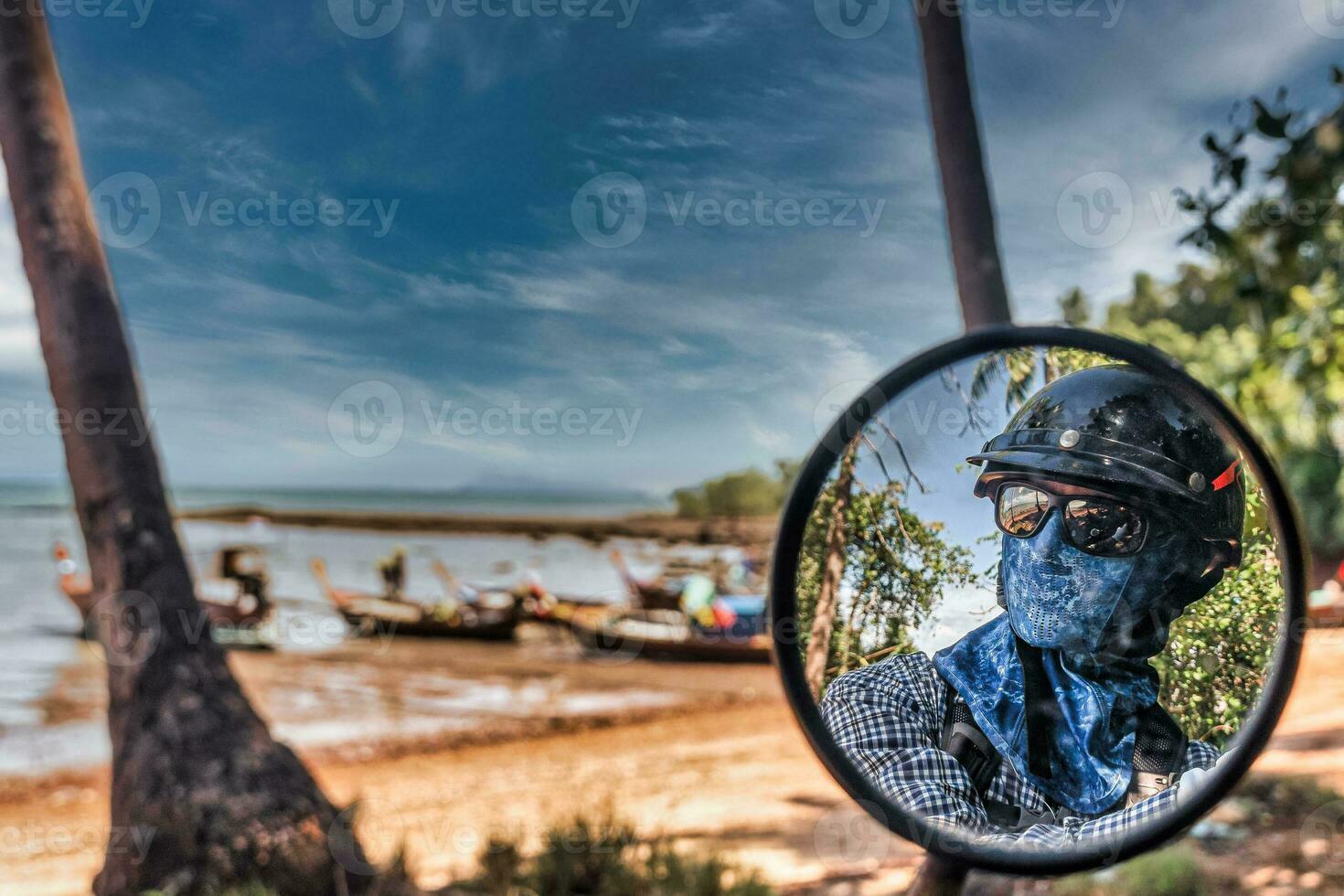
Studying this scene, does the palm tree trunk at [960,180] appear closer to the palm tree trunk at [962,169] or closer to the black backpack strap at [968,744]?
the palm tree trunk at [962,169]

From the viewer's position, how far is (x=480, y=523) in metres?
22.9

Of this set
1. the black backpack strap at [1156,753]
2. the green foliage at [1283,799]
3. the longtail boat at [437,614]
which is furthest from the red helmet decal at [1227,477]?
the longtail boat at [437,614]

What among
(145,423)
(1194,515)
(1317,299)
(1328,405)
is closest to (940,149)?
(1194,515)

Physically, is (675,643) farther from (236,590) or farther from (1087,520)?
(1087,520)

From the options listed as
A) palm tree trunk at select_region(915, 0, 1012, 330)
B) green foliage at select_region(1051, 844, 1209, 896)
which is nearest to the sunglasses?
palm tree trunk at select_region(915, 0, 1012, 330)

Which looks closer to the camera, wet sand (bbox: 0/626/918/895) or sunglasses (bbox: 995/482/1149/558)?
sunglasses (bbox: 995/482/1149/558)

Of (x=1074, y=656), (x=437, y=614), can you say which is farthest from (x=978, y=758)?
(x=437, y=614)

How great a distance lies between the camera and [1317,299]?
233cm

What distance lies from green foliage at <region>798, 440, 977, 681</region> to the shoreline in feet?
45.8

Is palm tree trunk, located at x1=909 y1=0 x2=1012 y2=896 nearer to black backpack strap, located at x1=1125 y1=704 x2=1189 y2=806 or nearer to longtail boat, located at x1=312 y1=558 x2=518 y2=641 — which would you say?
black backpack strap, located at x1=1125 y1=704 x2=1189 y2=806

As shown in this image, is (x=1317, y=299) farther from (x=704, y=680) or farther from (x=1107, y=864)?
(x=704, y=680)

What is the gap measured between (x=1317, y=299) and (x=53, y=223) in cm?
371

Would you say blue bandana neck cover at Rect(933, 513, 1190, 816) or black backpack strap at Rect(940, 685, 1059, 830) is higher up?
blue bandana neck cover at Rect(933, 513, 1190, 816)

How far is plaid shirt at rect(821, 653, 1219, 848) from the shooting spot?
814 mm
